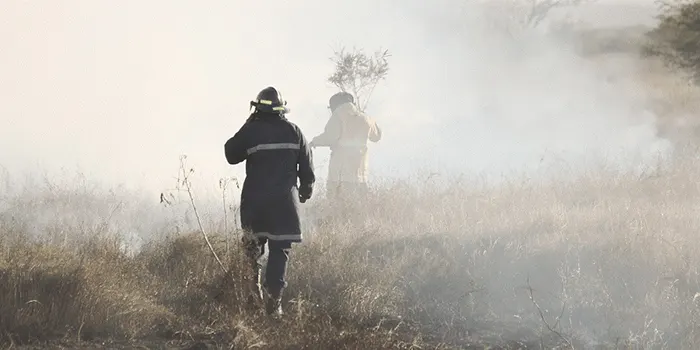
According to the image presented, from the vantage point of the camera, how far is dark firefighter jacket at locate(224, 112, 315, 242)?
16.4 ft

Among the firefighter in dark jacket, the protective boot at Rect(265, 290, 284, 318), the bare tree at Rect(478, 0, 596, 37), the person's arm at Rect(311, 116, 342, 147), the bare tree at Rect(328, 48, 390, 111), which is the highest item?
the bare tree at Rect(478, 0, 596, 37)

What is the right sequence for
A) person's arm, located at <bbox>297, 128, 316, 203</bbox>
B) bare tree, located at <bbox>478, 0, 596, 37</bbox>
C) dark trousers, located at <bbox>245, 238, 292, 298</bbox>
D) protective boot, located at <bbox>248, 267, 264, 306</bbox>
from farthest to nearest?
bare tree, located at <bbox>478, 0, 596, 37</bbox> → person's arm, located at <bbox>297, 128, 316, 203</bbox> → dark trousers, located at <bbox>245, 238, 292, 298</bbox> → protective boot, located at <bbox>248, 267, 264, 306</bbox>

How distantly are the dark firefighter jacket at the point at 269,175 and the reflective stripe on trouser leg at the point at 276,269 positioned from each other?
0.05 meters

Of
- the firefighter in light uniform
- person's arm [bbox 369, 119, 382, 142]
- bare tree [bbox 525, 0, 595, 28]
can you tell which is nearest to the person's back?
the firefighter in light uniform

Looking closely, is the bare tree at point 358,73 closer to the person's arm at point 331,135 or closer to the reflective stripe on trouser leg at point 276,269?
the person's arm at point 331,135

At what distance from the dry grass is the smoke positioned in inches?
78.2

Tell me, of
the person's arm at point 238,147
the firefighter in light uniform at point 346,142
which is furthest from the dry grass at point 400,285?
the firefighter in light uniform at point 346,142

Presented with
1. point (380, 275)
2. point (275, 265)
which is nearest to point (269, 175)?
point (275, 265)

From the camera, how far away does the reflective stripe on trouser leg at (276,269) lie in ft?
16.4

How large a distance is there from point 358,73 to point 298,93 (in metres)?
1.30

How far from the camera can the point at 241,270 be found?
15.3ft

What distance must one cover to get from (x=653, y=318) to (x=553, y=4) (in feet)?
36.6

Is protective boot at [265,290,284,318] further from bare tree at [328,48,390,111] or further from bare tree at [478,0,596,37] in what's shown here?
bare tree at [478,0,596,37]

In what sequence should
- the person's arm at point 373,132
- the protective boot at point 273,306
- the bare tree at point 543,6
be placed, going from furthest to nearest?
the bare tree at point 543,6
the person's arm at point 373,132
the protective boot at point 273,306
